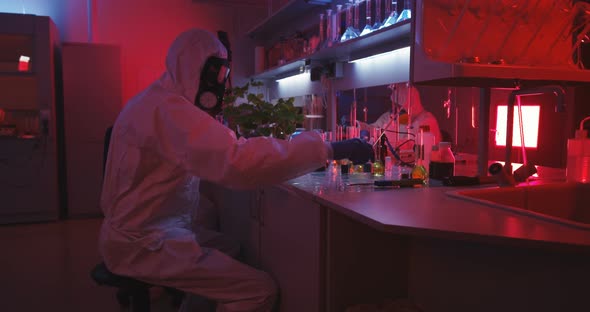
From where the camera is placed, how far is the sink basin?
1.31 m

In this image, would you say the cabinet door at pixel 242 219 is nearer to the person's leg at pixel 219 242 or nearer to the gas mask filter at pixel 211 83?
the person's leg at pixel 219 242

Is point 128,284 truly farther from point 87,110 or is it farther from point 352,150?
point 87,110

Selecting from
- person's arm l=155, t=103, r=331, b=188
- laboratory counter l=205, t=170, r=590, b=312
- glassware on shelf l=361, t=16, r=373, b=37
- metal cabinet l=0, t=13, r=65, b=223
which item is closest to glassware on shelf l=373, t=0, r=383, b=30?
glassware on shelf l=361, t=16, r=373, b=37

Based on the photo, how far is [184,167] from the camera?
1.32 metres

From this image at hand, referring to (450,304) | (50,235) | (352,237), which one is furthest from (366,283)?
(50,235)

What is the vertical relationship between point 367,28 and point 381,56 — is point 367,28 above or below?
above

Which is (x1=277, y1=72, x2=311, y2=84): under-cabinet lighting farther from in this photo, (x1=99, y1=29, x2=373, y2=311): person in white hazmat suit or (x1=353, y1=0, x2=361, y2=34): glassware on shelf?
(x1=99, y1=29, x2=373, y2=311): person in white hazmat suit

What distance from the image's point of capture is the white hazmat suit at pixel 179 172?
50.2 inches

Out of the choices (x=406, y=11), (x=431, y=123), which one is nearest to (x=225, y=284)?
(x=431, y=123)

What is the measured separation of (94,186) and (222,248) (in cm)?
279

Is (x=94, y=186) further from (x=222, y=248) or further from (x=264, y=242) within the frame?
(x=264, y=242)

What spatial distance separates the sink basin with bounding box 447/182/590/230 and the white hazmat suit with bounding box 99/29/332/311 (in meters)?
0.54

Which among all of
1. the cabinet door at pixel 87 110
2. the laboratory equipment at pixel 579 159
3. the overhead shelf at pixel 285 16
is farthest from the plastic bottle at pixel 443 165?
the cabinet door at pixel 87 110

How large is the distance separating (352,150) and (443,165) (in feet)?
1.30
